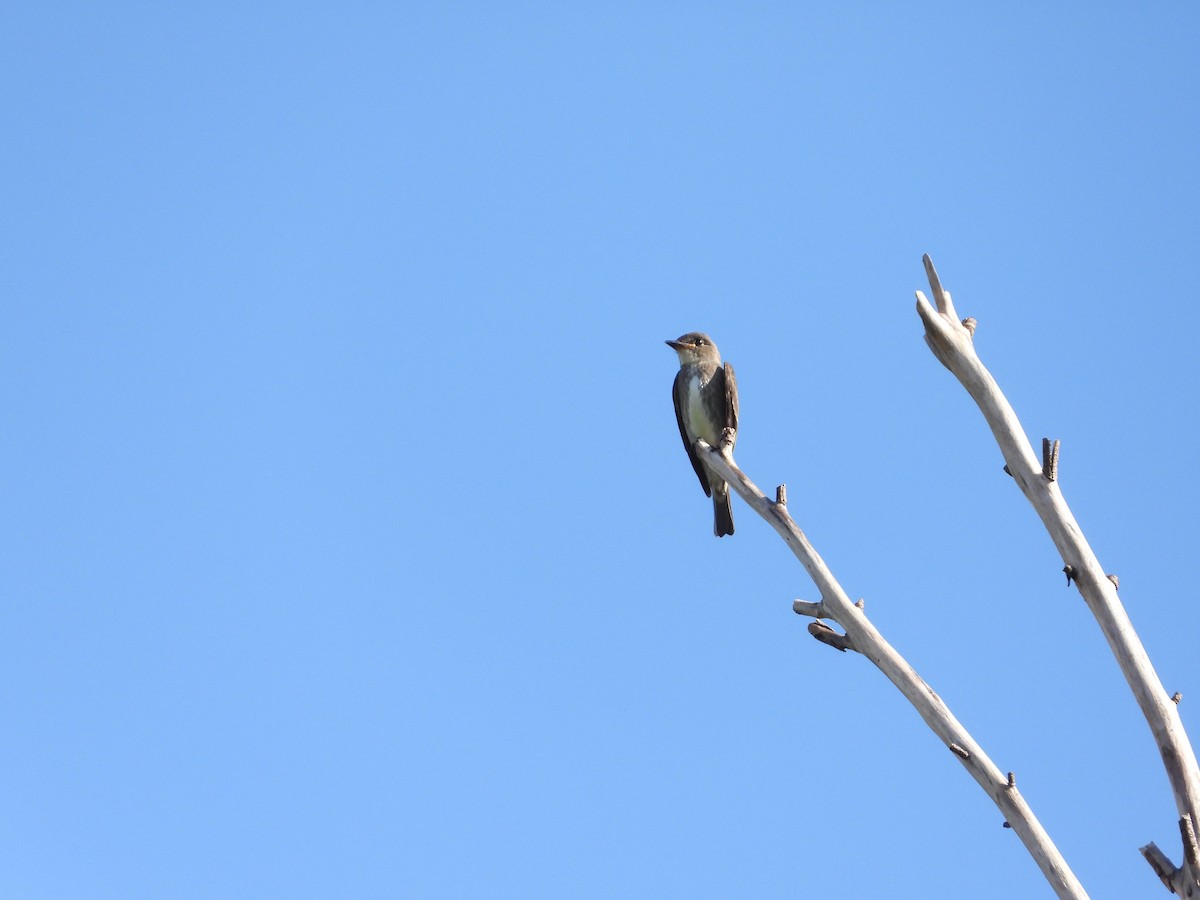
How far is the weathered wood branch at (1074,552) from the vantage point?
5.07 metres

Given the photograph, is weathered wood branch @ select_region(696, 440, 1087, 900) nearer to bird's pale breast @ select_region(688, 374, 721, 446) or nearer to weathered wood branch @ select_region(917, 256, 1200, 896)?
weathered wood branch @ select_region(917, 256, 1200, 896)

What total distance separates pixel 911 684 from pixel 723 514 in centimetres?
416

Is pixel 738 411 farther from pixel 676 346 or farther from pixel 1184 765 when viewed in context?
pixel 1184 765

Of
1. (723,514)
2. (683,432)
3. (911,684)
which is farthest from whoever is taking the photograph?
(683,432)

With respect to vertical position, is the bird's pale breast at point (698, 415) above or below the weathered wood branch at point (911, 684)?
above

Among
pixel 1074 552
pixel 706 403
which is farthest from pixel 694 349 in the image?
pixel 1074 552

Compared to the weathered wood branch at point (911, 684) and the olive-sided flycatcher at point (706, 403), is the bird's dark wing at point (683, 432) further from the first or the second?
the weathered wood branch at point (911, 684)

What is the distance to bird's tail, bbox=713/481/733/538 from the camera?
9.69 m

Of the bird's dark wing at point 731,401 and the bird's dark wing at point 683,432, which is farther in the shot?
the bird's dark wing at point 683,432

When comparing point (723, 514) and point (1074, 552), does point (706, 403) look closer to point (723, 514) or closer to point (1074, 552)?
point (723, 514)

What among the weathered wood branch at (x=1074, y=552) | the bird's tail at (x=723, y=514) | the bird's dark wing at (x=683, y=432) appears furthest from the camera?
the bird's dark wing at (x=683, y=432)

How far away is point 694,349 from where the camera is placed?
10.6 m

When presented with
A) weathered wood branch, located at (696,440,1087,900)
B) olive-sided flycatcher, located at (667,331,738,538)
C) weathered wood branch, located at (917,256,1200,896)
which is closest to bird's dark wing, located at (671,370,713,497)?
olive-sided flycatcher, located at (667,331,738,538)

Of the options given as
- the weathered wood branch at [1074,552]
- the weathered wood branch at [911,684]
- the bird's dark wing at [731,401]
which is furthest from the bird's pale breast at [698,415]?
the weathered wood branch at [1074,552]
